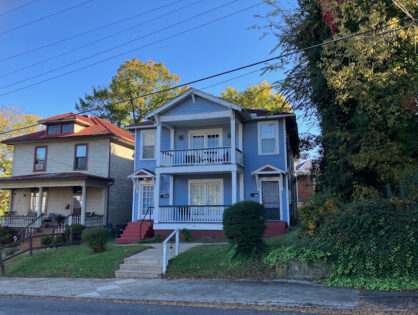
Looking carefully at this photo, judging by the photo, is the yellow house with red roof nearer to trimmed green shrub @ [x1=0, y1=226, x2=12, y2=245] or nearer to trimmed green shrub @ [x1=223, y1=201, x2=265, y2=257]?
trimmed green shrub @ [x1=0, y1=226, x2=12, y2=245]

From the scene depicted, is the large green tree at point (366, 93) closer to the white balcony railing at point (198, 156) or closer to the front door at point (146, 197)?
the white balcony railing at point (198, 156)

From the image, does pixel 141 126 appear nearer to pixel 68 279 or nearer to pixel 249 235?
pixel 68 279

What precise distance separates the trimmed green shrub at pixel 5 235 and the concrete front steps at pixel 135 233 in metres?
8.01

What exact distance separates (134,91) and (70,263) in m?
22.7

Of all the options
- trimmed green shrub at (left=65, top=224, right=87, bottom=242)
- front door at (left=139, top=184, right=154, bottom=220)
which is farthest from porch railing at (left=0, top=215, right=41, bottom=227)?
front door at (left=139, top=184, right=154, bottom=220)

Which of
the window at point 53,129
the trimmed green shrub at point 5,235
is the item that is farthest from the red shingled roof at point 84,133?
the trimmed green shrub at point 5,235

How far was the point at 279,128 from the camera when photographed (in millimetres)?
17516

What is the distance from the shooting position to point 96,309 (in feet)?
23.9

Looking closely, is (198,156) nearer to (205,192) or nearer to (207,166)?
(207,166)

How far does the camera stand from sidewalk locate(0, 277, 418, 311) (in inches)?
267

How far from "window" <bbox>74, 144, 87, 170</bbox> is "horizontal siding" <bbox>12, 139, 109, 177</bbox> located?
268 millimetres

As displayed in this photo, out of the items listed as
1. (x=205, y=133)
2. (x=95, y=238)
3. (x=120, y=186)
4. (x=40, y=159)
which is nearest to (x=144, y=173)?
(x=205, y=133)

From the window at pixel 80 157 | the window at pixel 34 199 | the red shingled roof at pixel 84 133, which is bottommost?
the window at pixel 34 199

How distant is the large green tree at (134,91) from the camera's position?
105 feet
